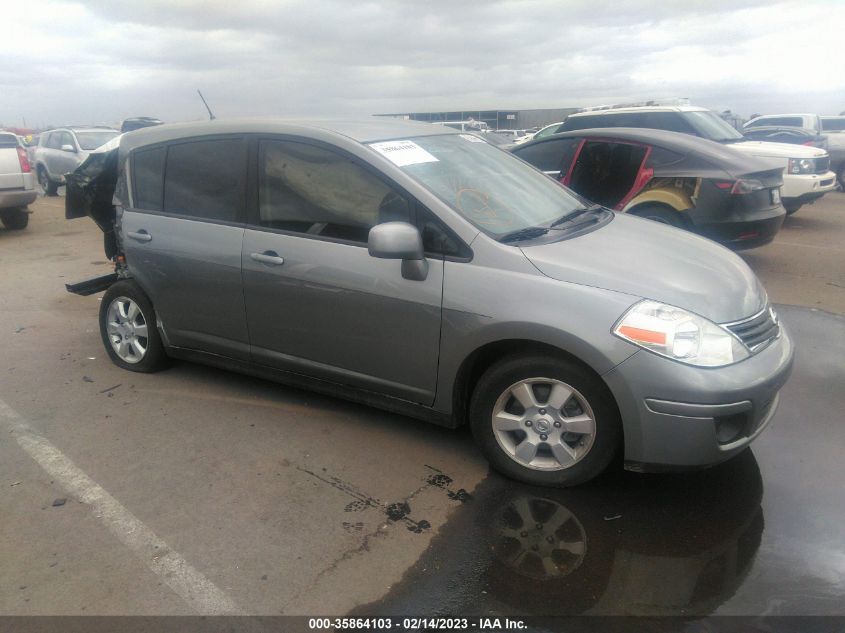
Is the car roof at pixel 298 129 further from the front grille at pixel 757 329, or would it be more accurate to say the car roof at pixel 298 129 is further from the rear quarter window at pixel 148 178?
the front grille at pixel 757 329

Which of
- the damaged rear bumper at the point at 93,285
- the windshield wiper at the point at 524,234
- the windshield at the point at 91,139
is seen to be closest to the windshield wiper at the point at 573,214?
the windshield wiper at the point at 524,234

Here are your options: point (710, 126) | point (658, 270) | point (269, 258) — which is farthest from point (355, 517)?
point (710, 126)

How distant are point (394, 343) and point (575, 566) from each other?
1383 millimetres

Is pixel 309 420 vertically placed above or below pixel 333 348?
below

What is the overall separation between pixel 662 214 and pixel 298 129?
442 centimetres

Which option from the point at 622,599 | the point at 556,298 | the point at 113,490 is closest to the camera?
the point at 622,599

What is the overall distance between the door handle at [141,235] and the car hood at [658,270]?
259 centimetres

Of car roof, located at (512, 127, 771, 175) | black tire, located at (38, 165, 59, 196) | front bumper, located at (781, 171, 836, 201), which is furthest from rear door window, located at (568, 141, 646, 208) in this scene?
black tire, located at (38, 165, 59, 196)

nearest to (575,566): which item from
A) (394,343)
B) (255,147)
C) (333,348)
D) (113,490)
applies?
(394,343)

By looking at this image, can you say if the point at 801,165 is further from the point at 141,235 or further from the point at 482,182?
the point at 141,235

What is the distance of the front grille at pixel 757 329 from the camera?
9.73 ft

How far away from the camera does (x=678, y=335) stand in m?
2.83

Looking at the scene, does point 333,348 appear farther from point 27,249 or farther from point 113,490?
point 27,249

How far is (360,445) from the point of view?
3.70 m
